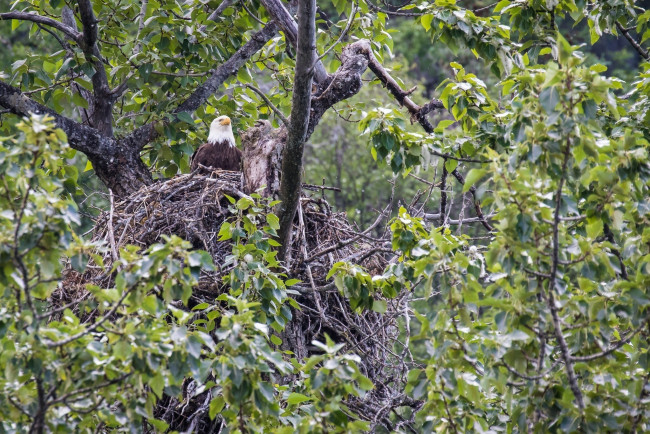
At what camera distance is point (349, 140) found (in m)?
14.2

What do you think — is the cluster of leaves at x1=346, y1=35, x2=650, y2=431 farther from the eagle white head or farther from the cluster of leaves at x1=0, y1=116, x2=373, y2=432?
the eagle white head

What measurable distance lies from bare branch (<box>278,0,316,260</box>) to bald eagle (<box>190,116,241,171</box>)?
1815 mm

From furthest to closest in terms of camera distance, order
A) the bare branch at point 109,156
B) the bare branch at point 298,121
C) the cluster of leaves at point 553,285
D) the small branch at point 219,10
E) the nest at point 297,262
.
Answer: the small branch at point 219,10
the bare branch at point 109,156
the nest at point 297,262
the bare branch at point 298,121
the cluster of leaves at point 553,285

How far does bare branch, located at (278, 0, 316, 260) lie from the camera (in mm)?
3529

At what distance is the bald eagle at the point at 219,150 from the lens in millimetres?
6008

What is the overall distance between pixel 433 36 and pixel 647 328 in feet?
6.33

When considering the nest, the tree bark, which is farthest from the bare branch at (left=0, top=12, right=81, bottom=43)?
the nest

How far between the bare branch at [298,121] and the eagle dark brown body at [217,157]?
1.80 metres

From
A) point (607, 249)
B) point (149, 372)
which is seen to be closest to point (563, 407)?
point (607, 249)

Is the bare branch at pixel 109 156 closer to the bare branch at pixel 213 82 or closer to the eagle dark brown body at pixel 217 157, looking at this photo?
the bare branch at pixel 213 82

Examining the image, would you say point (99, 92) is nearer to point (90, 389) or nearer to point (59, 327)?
point (59, 327)

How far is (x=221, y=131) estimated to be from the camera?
20.1ft

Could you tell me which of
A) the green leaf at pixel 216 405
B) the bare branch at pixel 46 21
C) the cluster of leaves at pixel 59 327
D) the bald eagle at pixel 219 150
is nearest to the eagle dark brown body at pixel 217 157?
the bald eagle at pixel 219 150

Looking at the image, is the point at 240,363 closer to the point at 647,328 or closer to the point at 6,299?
the point at 6,299
